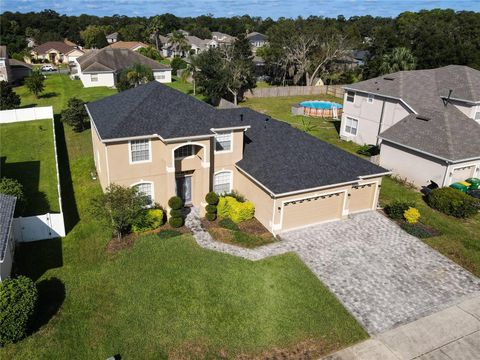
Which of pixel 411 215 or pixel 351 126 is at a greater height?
pixel 351 126

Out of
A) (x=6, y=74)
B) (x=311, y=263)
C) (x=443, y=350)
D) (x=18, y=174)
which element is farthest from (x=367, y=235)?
(x=6, y=74)

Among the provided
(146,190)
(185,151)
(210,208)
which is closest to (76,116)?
(146,190)

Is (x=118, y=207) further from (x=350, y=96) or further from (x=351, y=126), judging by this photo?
(x=350, y=96)

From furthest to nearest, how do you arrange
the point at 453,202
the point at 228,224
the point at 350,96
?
the point at 350,96
the point at 453,202
the point at 228,224

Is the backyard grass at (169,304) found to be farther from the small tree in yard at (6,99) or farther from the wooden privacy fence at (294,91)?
the wooden privacy fence at (294,91)

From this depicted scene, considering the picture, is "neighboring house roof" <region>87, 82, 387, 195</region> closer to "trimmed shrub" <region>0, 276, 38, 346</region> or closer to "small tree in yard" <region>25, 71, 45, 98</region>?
"trimmed shrub" <region>0, 276, 38, 346</region>

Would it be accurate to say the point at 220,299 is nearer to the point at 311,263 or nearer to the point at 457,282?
the point at 311,263
